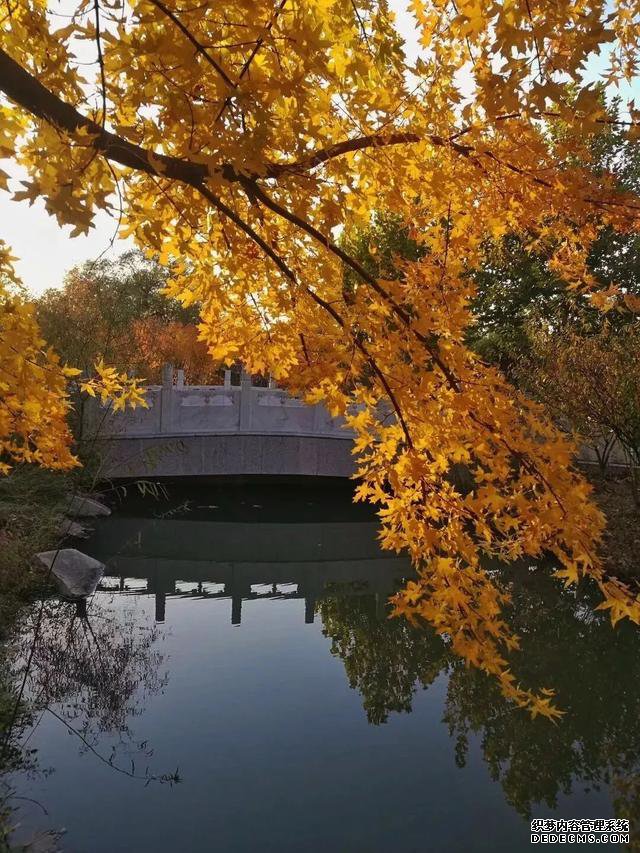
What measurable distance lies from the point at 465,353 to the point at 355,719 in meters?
3.32

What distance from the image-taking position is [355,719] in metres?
4.69

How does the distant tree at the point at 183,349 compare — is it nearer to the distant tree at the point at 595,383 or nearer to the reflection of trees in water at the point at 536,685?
the distant tree at the point at 595,383

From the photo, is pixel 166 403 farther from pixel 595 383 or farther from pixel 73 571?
pixel 595 383

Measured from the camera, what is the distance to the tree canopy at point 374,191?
5.51 feet

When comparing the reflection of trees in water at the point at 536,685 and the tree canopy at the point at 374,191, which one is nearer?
the tree canopy at the point at 374,191

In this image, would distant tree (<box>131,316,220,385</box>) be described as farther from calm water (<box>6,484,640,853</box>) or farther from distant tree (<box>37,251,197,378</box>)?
calm water (<box>6,484,640,853</box>)

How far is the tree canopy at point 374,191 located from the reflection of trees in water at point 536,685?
242 cm

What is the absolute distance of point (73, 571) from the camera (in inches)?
273

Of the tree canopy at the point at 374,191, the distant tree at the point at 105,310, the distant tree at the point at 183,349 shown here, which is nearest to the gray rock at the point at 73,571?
the distant tree at the point at 105,310

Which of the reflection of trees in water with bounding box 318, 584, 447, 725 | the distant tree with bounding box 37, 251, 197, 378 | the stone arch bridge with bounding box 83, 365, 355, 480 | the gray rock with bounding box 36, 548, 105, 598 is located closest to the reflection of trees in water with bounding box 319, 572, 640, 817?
the reflection of trees in water with bounding box 318, 584, 447, 725

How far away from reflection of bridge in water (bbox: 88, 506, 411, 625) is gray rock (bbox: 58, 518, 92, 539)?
0.52 feet

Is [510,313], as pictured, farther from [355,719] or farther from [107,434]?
[355,719]

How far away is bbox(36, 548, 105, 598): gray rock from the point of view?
6.66 metres

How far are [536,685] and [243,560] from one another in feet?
15.7
